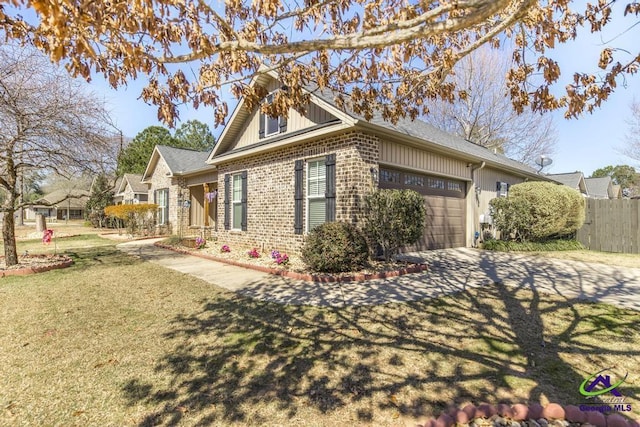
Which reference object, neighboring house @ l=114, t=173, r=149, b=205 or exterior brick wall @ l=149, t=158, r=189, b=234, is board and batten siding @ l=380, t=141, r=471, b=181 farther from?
neighboring house @ l=114, t=173, r=149, b=205

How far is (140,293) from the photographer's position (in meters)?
5.75

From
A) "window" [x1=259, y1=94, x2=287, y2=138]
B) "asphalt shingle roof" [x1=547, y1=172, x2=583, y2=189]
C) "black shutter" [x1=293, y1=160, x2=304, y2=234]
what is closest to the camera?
"black shutter" [x1=293, y1=160, x2=304, y2=234]

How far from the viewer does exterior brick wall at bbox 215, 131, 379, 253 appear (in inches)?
314

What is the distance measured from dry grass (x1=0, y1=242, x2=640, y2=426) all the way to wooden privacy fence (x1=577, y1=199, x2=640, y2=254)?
9.67 m

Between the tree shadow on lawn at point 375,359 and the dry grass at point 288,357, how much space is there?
0.01 metres

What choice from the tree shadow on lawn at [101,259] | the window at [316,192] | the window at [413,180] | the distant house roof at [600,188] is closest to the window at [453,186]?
the window at [413,180]

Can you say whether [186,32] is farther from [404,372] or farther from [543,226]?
[543,226]

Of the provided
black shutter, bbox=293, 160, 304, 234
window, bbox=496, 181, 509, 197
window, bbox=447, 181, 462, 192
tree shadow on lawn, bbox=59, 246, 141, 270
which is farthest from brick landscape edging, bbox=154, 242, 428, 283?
window, bbox=496, 181, 509, 197

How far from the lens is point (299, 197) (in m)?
9.32

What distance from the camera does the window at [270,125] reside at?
1021 cm

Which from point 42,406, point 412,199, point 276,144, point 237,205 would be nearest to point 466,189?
point 412,199

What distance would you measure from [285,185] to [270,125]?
2.38 metres

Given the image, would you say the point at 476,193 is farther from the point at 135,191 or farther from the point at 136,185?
the point at 136,185

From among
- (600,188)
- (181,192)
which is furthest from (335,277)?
(600,188)
